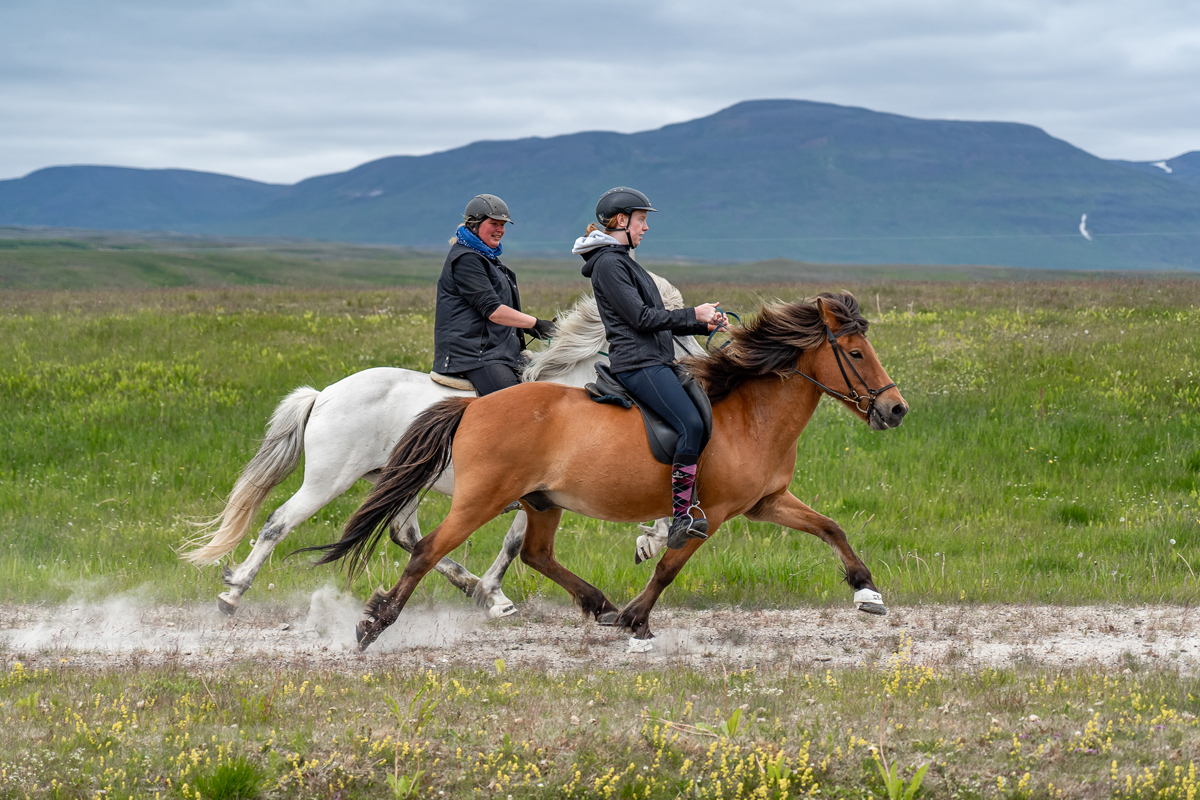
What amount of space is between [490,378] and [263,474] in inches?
78.2

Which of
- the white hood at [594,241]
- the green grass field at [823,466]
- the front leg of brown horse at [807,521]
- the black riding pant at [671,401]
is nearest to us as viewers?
the black riding pant at [671,401]

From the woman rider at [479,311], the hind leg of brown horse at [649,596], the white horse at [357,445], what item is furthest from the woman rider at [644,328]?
the woman rider at [479,311]

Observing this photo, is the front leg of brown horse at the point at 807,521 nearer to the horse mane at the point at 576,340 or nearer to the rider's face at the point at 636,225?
the horse mane at the point at 576,340

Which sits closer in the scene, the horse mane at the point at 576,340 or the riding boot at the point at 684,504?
the riding boot at the point at 684,504

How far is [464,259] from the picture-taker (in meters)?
7.51

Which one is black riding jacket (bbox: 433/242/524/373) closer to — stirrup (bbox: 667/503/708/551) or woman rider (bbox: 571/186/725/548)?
woman rider (bbox: 571/186/725/548)

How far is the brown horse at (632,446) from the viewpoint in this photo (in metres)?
6.50

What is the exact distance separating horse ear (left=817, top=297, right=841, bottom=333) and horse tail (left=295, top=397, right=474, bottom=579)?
2.52m

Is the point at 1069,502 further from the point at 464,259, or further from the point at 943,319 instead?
the point at 943,319

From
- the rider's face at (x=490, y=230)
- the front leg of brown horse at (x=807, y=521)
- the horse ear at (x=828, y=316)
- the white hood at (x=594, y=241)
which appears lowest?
the front leg of brown horse at (x=807, y=521)

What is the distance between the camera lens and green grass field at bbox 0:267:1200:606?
830 cm

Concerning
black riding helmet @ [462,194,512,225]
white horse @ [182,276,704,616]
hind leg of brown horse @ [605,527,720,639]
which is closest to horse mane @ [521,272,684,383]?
white horse @ [182,276,704,616]

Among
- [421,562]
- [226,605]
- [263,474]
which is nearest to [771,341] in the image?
[421,562]

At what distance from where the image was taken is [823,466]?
38.3 ft
